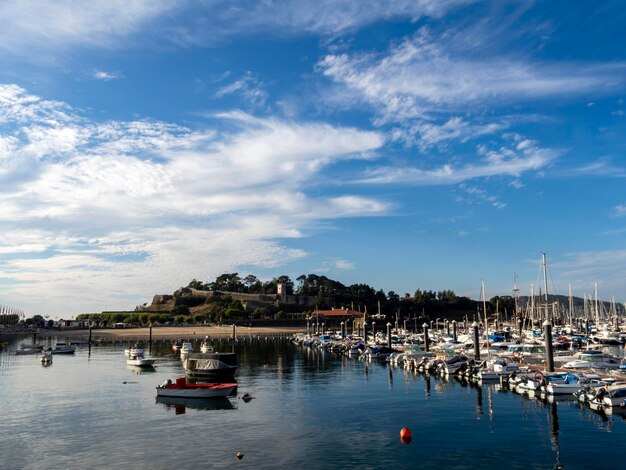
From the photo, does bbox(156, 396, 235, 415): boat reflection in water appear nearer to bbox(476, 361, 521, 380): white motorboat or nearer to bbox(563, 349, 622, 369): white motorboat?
bbox(476, 361, 521, 380): white motorboat

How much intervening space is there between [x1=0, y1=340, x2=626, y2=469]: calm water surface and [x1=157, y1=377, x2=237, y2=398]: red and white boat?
3.70 ft

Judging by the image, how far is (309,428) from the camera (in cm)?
3781

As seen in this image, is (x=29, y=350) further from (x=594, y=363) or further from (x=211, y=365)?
(x=594, y=363)

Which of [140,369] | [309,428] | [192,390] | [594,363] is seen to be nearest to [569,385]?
[594,363]

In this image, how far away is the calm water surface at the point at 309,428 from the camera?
30156mm

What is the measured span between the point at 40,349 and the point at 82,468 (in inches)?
4025

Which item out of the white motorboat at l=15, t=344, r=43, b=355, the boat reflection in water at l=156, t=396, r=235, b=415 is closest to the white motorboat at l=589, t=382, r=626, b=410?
the boat reflection in water at l=156, t=396, r=235, b=415

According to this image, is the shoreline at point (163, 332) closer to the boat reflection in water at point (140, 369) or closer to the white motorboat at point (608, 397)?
the boat reflection in water at point (140, 369)

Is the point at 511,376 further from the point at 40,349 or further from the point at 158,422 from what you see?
the point at 40,349

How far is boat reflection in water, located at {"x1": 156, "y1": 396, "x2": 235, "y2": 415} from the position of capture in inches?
1801

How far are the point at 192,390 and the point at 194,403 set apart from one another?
6.08ft

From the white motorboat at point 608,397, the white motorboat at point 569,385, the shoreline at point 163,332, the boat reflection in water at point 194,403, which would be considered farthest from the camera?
the shoreline at point 163,332

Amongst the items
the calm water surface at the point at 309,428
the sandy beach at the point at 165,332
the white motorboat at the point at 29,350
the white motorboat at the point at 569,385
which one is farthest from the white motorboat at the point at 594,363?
the sandy beach at the point at 165,332

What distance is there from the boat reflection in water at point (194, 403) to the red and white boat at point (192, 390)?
360mm
